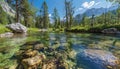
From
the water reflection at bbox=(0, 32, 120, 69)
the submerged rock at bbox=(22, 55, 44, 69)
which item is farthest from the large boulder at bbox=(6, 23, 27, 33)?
the submerged rock at bbox=(22, 55, 44, 69)

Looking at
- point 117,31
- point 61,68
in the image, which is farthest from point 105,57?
point 117,31

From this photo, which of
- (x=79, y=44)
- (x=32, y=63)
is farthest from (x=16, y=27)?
(x=32, y=63)

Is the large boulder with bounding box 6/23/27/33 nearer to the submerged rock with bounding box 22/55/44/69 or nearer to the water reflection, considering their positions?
the water reflection

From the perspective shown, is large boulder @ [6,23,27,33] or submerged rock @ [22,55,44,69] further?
large boulder @ [6,23,27,33]

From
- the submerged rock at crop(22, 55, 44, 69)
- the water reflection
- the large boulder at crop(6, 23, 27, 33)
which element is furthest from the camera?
the large boulder at crop(6, 23, 27, 33)

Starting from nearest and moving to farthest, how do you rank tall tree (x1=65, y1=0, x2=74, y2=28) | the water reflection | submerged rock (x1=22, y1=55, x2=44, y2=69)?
submerged rock (x1=22, y1=55, x2=44, y2=69), the water reflection, tall tree (x1=65, y1=0, x2=74, y2=28)

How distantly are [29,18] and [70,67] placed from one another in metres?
74.4

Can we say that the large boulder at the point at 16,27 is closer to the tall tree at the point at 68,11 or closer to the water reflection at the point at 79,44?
the water reflection at the point at 79,44

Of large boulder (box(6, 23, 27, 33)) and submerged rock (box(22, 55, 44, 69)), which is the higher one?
large boulder (box(6, 23, 27, 33))

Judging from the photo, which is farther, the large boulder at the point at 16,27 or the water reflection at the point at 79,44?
the large boulder at the point at 16,27

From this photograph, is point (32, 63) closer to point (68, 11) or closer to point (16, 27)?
point (16, 27)

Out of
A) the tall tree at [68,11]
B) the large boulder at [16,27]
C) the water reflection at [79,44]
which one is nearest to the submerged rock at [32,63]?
the water reflection at [79,44]

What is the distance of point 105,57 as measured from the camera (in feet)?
41.5

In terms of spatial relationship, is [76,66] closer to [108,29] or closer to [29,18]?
[108,29]
